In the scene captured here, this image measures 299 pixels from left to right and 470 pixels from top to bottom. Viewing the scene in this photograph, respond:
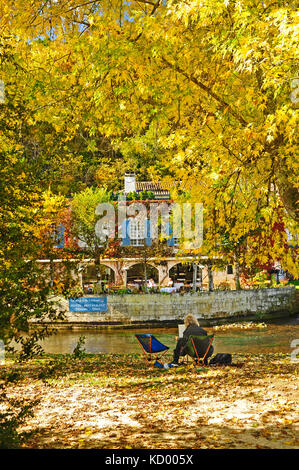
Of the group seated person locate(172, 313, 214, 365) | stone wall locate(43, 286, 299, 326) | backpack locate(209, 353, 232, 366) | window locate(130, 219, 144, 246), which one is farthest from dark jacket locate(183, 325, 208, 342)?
window locate(130, 219, 144, 246)

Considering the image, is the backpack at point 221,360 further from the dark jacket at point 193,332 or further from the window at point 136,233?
the window at point 136,233

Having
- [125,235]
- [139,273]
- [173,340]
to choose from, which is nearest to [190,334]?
[173,340]

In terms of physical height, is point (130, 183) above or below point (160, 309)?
above

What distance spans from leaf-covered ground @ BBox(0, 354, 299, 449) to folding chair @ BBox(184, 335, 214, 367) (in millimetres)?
319

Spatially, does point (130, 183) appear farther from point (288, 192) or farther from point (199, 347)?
point (288, 192)

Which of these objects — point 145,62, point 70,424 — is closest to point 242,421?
point 70,424

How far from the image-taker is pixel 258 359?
1181cm

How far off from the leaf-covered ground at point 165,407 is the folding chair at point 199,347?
0.32 m

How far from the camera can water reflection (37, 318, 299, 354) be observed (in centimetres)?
2098

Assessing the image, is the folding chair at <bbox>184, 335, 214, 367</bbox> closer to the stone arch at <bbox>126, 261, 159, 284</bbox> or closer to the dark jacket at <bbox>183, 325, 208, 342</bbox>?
the dark jacket at <bbox>183, 325, 208, 342</bbox>

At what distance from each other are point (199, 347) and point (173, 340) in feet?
47.2

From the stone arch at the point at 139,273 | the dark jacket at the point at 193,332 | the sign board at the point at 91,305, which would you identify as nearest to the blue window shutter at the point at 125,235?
the stone arch at the point at 139,273

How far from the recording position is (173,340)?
960 inches
